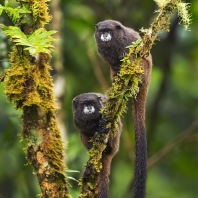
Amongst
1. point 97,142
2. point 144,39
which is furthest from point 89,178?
point 144,39

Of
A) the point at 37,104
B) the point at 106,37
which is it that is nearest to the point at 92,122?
the point at 106,37

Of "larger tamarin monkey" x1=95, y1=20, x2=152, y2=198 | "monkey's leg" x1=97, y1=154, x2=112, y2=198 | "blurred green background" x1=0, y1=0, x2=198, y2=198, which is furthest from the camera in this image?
"blurred green background" x1=0, y1=0, x2=198, y2=198

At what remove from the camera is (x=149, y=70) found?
5.41 metres

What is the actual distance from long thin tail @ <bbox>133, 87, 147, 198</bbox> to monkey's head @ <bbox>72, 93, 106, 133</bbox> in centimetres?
47

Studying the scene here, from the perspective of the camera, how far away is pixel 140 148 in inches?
195

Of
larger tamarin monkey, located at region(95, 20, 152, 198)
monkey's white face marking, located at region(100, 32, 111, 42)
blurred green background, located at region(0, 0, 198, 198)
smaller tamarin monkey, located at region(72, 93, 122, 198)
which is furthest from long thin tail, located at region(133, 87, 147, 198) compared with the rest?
blurred green background, located at region(0, 0, 198, 198)

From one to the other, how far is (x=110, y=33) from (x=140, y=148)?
121 cm

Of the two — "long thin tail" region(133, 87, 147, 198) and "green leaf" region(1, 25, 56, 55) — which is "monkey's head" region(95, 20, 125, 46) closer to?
"long thin tail" region(133, 87, 147, 198)

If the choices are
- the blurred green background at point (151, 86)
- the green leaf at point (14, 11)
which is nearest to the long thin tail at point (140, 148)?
the green leaf at point (14, 11)

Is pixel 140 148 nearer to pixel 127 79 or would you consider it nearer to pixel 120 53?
pixel 127 79

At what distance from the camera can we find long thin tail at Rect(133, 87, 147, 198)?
471cm

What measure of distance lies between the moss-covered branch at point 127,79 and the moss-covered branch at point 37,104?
8.6 inches

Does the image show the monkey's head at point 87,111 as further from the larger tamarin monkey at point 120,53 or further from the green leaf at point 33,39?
the green leaf at point 33,39

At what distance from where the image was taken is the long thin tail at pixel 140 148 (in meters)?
4.71
